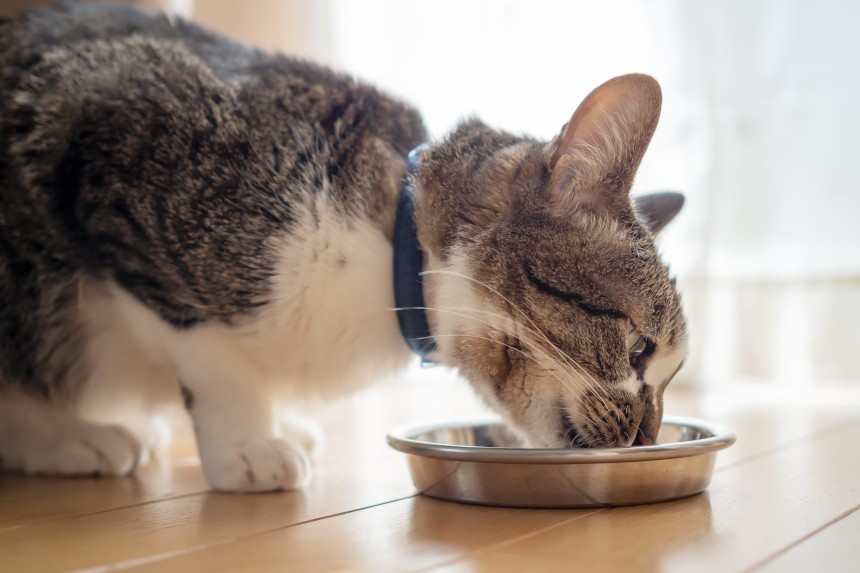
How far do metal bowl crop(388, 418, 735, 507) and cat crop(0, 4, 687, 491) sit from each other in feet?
0.29

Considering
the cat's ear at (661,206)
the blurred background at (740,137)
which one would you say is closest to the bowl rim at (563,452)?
the cat's ear at (661,206)

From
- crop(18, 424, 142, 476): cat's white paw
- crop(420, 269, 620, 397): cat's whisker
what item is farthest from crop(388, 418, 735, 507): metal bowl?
crop(18, 424, 142, 476): cat's white paw

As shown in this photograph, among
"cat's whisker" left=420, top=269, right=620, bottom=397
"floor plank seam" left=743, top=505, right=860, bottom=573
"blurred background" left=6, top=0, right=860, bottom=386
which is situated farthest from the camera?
"blurred background" left=6, top=0, right=860, bottom=386

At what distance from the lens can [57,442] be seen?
6.15 feet

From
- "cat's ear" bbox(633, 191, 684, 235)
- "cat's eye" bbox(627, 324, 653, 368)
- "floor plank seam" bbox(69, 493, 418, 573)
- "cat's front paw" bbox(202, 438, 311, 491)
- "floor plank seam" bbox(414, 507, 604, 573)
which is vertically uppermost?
"cat's ear" bbox(633, 191, 684, 235)

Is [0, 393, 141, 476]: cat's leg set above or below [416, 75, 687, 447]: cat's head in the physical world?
below

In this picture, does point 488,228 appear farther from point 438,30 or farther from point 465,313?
point 438,30

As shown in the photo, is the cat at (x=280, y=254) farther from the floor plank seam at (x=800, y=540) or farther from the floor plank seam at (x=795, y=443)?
the floor plank seam at (x=795, y=443)

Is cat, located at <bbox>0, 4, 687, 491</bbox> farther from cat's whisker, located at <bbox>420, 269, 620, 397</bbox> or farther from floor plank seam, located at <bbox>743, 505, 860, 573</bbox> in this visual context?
floor plank seam, located at <bbox>743, 505, 860, 573</bbox>

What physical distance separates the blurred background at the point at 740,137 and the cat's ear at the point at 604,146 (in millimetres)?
1190

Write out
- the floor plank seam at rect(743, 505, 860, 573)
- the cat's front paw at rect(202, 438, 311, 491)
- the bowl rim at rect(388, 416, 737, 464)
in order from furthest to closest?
the cat's front paw at rect(202, 438, 311, 491) → the bowl rim at rect(388, 416, 737, 464) → the floor plank seam at rect(743, 505, 860, 573)

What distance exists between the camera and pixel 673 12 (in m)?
2.98

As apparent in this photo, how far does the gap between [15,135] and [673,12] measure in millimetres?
2143

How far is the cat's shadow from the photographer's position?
1140mm
